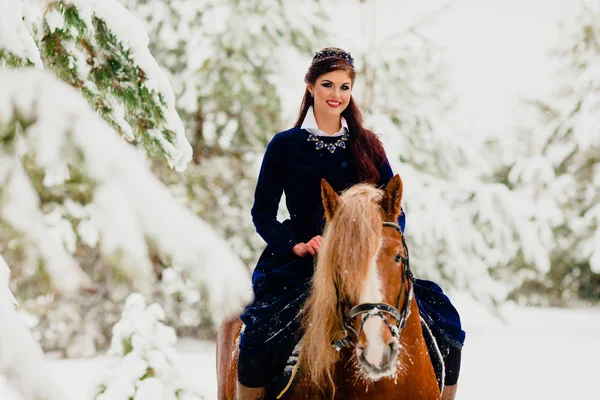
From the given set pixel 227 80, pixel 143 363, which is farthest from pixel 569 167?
pixel 143 363

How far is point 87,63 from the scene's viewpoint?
247 centimetres

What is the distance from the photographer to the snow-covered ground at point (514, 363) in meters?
9.17

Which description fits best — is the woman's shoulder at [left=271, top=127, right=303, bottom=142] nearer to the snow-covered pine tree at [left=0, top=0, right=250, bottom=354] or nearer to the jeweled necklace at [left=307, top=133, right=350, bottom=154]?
the jeweled necklace at [left=307, top=133, right=350, bottom=154]

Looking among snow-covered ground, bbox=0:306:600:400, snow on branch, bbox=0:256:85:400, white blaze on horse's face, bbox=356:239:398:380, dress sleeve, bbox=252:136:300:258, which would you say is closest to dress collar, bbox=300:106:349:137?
dress sleeve, bbox=252:136:300:258

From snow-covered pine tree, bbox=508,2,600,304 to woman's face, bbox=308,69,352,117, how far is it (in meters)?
10.2

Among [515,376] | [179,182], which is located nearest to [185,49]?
[179,182]

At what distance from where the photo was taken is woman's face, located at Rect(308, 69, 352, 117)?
2943 mm

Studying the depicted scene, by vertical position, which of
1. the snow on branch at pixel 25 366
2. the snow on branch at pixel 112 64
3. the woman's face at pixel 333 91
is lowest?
the snow on branch at pixel 25 366

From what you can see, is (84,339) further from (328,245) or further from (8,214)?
(8,214)

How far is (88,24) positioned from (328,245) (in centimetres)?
115

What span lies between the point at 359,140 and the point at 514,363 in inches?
386

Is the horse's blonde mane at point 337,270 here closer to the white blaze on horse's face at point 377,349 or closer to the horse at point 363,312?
the horse at point 363,312

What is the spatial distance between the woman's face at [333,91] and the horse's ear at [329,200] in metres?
0.68

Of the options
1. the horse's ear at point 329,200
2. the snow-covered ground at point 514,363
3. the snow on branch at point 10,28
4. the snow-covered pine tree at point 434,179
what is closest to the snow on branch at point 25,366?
the snow on branch at point 10,28
